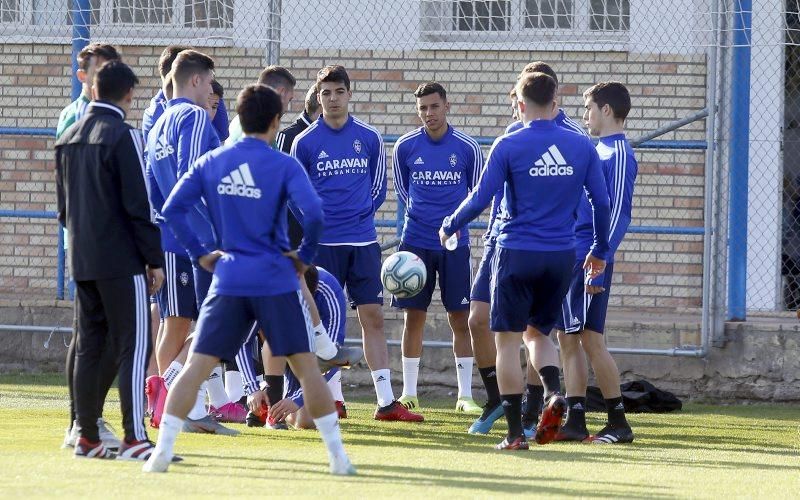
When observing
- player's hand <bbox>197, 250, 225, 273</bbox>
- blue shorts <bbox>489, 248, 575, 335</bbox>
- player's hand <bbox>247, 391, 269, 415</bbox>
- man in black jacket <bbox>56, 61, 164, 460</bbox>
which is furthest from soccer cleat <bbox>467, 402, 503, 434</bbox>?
player's hand <bbox>197, 250, 225, 273</bbox>

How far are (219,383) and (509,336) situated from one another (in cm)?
213

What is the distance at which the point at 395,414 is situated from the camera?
9.24 m

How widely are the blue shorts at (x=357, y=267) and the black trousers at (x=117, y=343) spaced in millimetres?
2717

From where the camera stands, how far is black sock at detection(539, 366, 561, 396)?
791 cm

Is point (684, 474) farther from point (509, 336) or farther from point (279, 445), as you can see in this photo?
point (279, 445)

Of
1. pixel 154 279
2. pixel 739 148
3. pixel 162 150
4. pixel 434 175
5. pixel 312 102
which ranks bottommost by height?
pixel 154 279

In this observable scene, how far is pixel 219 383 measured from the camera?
8.81 meters

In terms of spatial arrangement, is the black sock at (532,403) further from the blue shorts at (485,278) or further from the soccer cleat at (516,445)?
the soccer cleat at (516,445)

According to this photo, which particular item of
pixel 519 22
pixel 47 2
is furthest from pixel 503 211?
pixel 47 2

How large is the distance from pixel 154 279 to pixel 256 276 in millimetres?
859

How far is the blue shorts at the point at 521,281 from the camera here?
750 centimetres

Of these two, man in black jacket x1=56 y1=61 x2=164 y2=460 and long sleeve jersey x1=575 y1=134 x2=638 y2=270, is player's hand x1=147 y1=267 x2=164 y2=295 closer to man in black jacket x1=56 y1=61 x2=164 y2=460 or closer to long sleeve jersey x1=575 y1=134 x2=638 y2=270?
man in black jacket x1=56 y1=61 x2=164 y2=460

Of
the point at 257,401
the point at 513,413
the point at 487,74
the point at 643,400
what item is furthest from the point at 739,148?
the point at 257,401

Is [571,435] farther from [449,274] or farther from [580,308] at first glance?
[449,274]
